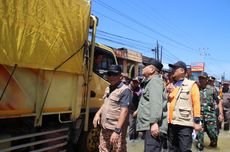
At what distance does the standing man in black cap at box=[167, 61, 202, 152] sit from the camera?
5207mm

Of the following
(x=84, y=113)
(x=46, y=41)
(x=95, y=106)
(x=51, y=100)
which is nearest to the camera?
(x=46, y=41)

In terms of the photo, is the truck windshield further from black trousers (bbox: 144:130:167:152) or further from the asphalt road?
black trousers (bbox: 144:130:167:152)

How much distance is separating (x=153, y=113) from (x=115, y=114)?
A: 746 millimetres

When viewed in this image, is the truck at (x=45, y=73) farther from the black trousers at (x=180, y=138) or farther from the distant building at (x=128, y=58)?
the distant building at (x=128, y=58)

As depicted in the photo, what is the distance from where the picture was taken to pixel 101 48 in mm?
7152

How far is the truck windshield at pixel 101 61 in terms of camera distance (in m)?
6.80

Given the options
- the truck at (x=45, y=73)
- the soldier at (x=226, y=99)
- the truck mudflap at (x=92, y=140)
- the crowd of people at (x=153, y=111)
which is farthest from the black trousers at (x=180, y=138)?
the soldier at (x=226, y=99)

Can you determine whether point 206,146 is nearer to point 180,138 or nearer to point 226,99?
point 226,99

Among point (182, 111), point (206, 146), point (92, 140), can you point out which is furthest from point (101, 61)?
point (206, 146)

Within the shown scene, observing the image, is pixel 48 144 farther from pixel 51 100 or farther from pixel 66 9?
pixel 66 9

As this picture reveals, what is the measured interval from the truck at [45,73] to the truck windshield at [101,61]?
64cm

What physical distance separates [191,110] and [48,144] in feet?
7.52

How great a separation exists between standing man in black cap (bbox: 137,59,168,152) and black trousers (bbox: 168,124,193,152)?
882mm

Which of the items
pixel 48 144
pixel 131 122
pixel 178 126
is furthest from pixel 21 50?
pixel 131 122
